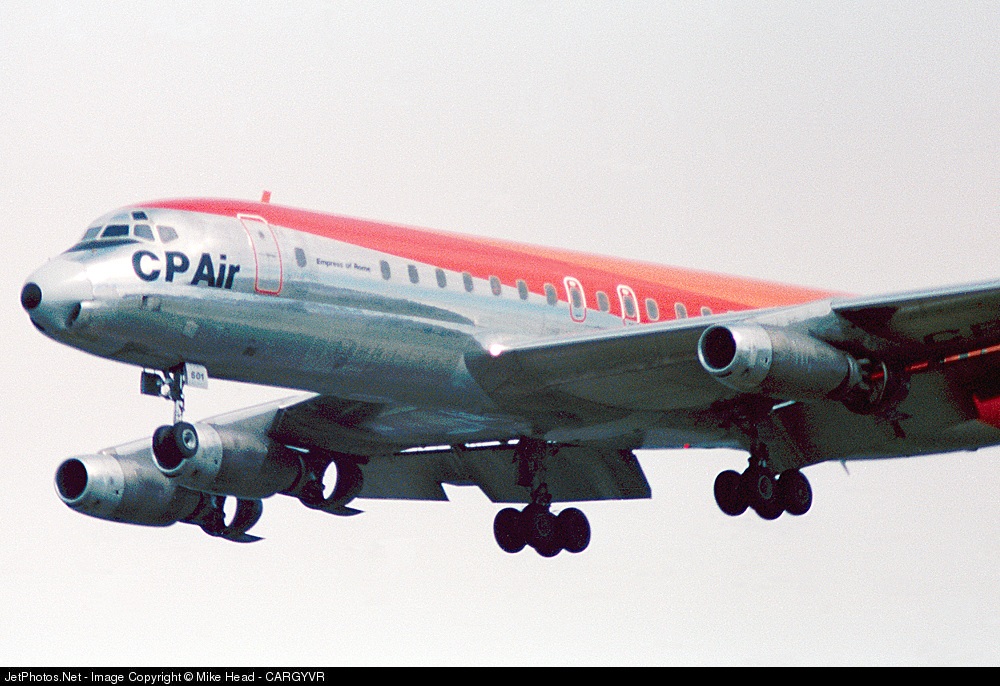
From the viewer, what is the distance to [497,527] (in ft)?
116

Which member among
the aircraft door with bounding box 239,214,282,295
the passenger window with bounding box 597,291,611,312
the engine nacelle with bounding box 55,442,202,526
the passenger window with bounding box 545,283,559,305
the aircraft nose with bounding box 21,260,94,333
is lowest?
the aircraft nose with bounding box 21,260,94,333

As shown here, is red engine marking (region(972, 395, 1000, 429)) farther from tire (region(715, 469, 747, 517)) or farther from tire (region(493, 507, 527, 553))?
tire (region(493, 507, 527, 553))

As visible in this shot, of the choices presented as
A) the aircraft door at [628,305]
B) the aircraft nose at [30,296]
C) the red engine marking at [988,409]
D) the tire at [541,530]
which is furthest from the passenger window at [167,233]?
the red engine marking at [988,409]

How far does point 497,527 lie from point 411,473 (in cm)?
190

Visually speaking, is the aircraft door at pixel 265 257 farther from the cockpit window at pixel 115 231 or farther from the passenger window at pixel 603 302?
the passenger window at pixel 603 302

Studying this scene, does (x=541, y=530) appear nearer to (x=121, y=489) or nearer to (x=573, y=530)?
(x=573, y=530)

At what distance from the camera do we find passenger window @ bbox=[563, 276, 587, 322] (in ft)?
101

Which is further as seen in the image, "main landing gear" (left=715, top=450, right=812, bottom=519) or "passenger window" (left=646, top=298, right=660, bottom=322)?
"main landing gear" (left=715, top=450, right=812, bottom=519)

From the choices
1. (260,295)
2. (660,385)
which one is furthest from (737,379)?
(260,295)

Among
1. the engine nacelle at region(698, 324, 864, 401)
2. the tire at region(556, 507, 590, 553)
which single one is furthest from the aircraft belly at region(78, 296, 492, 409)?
the tire at region(556, 507, 590, 553)

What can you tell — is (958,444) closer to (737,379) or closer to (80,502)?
(737,379)

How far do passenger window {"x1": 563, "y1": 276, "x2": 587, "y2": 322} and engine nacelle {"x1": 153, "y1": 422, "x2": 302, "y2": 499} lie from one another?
6.22 m

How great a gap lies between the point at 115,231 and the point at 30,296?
1688mm
